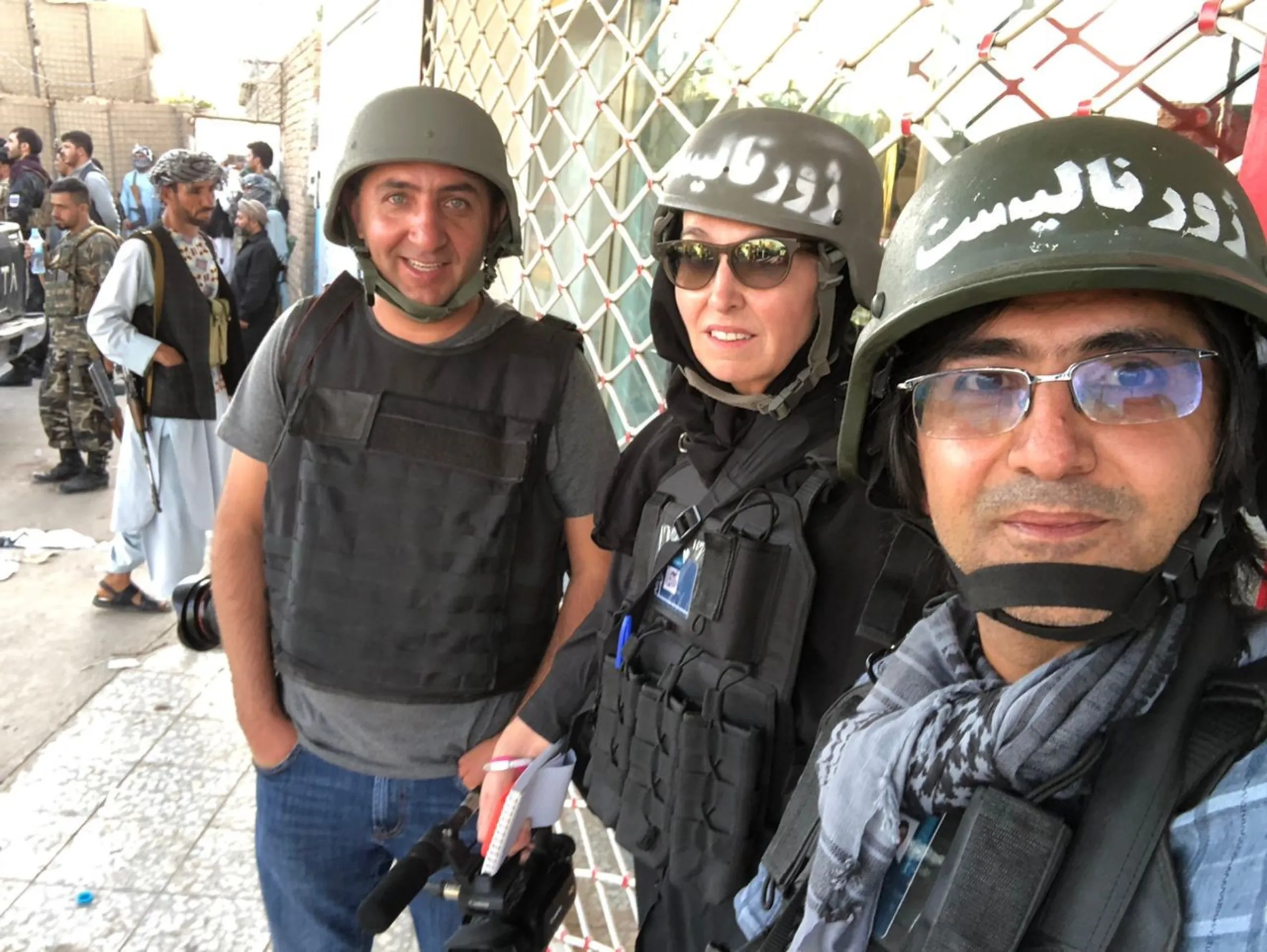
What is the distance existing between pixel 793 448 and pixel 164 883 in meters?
2.38

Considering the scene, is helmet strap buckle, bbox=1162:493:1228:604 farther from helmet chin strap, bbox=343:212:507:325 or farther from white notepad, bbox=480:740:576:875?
helmet chin strap, bbox=343:212:507:325

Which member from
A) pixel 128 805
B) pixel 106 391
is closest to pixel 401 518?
pixel 128 805

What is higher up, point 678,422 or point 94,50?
point 94,50

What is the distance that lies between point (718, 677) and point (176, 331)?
3.28 m

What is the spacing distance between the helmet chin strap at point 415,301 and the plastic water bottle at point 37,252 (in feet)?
27.7

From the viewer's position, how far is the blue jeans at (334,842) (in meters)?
1.58

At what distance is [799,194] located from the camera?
1.25 m

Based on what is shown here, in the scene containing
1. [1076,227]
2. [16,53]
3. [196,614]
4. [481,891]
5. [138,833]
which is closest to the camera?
[1076,227]

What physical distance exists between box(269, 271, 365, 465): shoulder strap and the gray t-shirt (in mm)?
12

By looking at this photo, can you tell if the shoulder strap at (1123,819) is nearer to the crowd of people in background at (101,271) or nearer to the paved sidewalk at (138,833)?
the paved sidewalk at (138,833)

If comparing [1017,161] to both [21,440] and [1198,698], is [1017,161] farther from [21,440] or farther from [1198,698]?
[21,440]

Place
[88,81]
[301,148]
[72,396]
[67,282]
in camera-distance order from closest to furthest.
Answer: [67,282], [72,396], [301,148], [88,81]

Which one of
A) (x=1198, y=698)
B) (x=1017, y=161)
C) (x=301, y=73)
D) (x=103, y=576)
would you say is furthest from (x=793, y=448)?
(x=301, y=73)

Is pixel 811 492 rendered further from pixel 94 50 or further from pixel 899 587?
pixel 94 50
